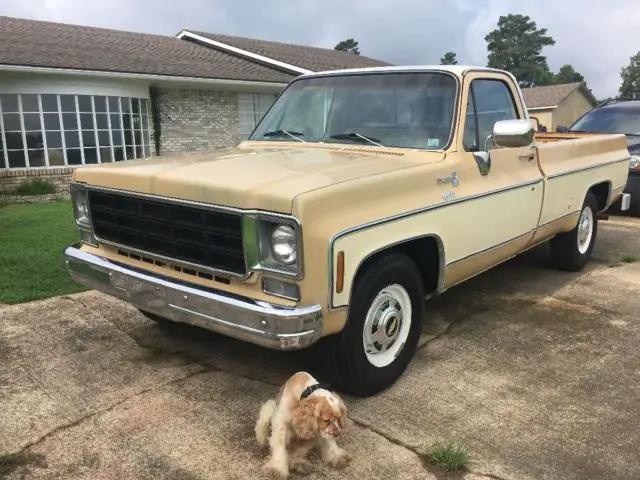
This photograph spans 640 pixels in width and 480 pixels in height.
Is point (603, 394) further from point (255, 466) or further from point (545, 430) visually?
point (255, 466)

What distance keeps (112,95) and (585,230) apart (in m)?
12.4

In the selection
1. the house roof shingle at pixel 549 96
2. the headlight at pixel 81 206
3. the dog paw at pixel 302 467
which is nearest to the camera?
the dog paw at pixel 302 467

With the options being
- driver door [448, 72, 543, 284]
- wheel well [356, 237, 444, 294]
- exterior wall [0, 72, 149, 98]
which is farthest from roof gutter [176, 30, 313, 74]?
wheel well [356, 237, 444, 294]

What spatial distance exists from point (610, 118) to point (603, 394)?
8216 millimetres

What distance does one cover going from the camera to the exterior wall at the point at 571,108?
35.7m

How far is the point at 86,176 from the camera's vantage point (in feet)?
12.5

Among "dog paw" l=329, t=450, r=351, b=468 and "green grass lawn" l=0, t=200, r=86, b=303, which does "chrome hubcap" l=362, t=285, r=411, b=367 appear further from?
"green grass lawn" l=0, t=200, r=86, b=303

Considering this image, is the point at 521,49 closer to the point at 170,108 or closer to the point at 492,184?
the point at 170,108

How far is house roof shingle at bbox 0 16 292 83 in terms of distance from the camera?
1391cm

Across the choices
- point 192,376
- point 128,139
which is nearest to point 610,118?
point 192,376

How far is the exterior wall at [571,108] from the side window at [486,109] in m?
33.1

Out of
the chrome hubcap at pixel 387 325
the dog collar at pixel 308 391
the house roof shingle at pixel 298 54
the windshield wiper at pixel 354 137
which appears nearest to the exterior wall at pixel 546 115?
the house roof shingle at pixel 298 54

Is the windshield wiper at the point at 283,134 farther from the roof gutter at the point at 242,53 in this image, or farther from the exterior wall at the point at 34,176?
the roof gutter at the point at 242,53

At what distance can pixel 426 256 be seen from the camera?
12.7 feet
